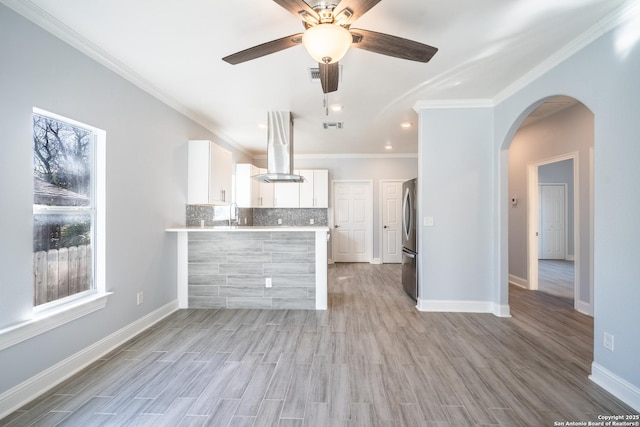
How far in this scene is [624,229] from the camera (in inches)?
69.2

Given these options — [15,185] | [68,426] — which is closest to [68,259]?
[15,185]

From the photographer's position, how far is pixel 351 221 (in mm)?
6586

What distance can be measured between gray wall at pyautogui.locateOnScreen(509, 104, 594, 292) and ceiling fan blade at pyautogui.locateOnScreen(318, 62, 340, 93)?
349 cm

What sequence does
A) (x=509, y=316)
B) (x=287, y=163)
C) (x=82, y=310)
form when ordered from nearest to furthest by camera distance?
1. (x=82, y=310)
2. (x=509, y=316)
3. (x=287, y=163)

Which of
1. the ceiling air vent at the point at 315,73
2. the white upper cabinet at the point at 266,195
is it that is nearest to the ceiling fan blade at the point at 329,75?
the ceiling air vent at the point at 315,73

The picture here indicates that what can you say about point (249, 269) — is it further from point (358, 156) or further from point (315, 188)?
point (358, 156)

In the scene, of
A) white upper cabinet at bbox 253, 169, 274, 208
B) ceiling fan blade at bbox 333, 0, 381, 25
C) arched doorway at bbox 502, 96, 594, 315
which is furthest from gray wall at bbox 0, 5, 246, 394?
arched doorway at bbox 502, 96, 594, 315

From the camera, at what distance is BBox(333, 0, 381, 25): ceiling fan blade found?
1.35 m

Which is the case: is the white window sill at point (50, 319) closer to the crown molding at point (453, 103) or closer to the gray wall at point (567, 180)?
the crown molding at point (453, 103)

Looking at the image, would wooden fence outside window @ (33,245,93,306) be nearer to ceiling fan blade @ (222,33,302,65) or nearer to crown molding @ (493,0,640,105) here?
ceiling fan blade @ (222,33,302,65)

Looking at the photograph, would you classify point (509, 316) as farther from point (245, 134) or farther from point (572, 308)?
point (245, 134)

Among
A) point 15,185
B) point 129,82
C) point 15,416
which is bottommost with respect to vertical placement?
point 15,416

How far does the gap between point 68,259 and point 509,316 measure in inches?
177

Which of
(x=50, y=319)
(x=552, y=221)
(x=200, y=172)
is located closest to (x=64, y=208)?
(x=50, y=319)
